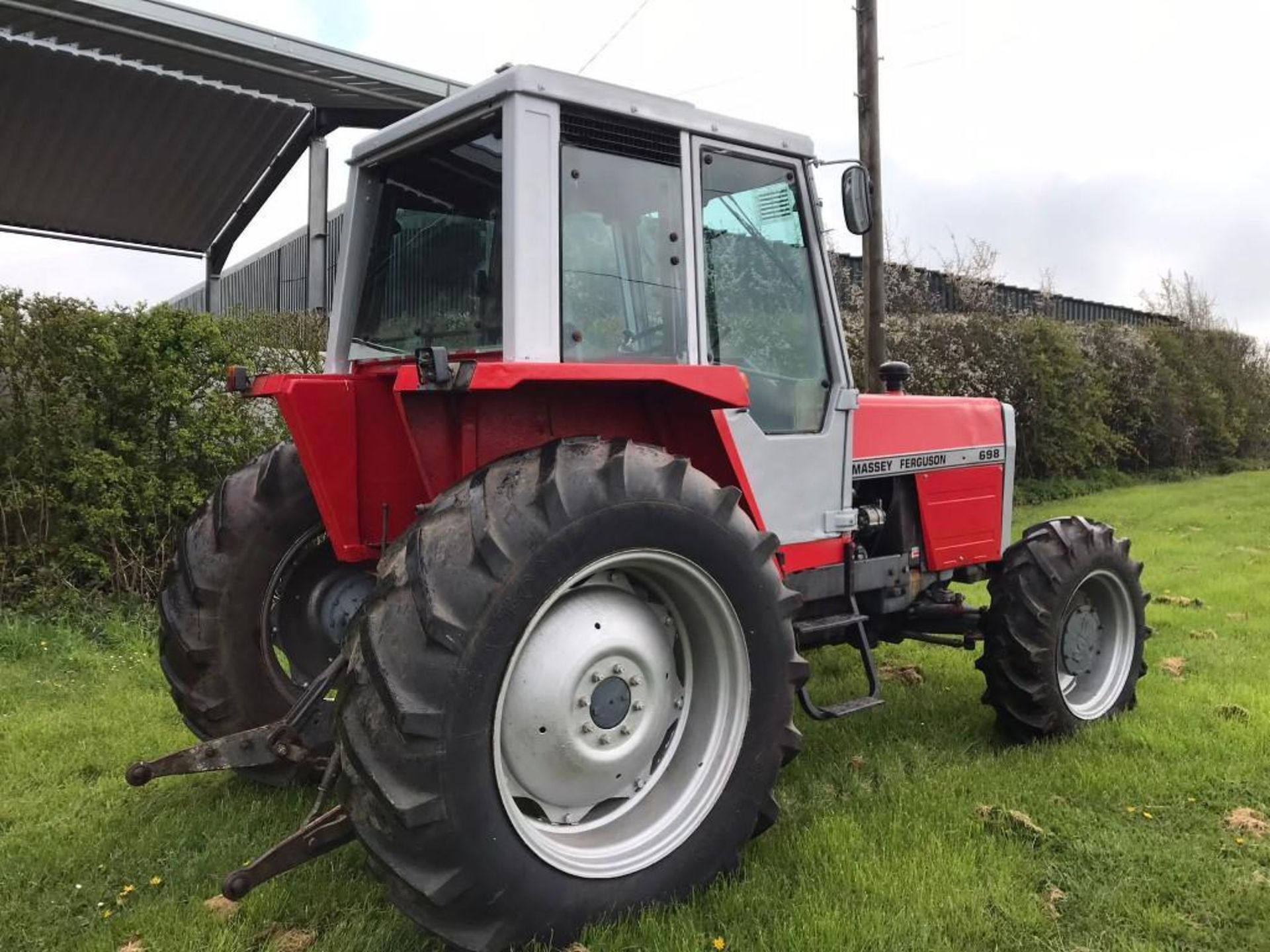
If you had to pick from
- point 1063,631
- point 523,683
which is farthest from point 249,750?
point 1063,631

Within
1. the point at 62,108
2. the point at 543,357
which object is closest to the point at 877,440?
the point at 543,357

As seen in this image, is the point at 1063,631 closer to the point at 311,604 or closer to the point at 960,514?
the point at 960,514

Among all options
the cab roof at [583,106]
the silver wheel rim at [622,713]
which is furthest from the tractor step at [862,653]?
the cab roof at [583,106]

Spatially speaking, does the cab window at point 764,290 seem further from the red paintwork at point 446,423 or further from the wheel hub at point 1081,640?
the wheel hub at point 1081,640

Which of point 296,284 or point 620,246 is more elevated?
point 296,284

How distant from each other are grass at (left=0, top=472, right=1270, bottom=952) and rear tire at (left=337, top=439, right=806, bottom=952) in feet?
0.73

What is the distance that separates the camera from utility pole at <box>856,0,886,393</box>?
8.87 m

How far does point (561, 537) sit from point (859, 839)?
4.92 feet

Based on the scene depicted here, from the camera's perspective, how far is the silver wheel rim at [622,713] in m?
2.46

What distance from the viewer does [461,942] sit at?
86.5 inches

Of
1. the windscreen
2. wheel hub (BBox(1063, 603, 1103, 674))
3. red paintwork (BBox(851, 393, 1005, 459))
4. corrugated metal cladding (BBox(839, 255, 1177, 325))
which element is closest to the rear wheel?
the windscreen

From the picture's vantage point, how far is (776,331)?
11.3ft

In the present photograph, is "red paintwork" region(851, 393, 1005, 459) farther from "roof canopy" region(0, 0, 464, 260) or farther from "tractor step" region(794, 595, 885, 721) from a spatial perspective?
"roof canopy" region(0, 0, 464, 260)

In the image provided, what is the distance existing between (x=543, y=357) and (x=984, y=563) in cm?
280
